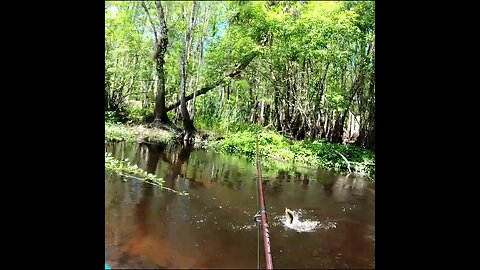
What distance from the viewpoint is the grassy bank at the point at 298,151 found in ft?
9.54

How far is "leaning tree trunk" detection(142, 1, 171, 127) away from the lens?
282 centimetres

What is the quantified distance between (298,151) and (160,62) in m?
1.20

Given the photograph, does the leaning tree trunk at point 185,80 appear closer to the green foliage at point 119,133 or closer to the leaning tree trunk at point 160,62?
the leaning tree trunk at point 160,62

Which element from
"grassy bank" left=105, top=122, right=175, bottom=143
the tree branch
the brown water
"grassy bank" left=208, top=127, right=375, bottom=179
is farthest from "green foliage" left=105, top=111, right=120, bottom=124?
"grassy bank" left=208, top=127, right=375, bottom=179

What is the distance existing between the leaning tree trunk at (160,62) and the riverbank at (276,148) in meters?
0.10

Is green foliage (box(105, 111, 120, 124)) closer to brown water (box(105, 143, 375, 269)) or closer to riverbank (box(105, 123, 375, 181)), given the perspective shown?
riverbank (box(105, 123, 375, 181))

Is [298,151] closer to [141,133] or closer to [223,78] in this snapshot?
[223,78]

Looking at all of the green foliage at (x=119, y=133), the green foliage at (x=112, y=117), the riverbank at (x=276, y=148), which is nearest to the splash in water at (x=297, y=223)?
the riverbank at (x=276, y=148)

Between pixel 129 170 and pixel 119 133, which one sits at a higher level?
pixel 119 133

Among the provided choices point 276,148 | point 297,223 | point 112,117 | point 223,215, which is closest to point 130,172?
point 112,117

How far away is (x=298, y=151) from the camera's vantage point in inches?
119

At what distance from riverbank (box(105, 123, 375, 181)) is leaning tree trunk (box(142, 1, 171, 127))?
10 centimetres
